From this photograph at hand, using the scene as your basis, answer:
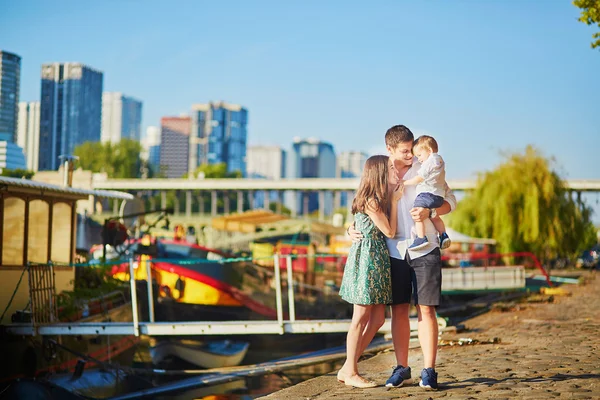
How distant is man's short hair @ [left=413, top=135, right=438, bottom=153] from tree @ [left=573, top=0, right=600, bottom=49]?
6.26 meters

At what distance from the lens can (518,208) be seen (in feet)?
121

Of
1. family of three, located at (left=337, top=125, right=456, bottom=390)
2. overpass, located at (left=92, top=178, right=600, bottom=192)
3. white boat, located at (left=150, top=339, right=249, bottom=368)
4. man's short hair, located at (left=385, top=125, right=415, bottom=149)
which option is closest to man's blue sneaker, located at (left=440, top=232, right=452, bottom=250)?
family of three, located at (left=337, top=125, right=456, bottom=390)

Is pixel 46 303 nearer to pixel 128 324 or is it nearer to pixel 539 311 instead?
pixel 128 324

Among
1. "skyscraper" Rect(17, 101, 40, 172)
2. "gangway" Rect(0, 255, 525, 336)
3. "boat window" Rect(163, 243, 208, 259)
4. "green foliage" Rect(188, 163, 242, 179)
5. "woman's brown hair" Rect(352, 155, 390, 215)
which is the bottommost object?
"gangway" Rect(0, 255, 525, 336)

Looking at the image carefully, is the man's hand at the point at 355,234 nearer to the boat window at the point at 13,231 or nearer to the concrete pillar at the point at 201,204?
the boat window at the point at 13,231

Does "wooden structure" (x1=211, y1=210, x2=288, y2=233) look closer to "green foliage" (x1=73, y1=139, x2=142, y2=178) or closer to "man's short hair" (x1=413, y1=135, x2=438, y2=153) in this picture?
"man's short hair" (x1=413, y1=135, x2=438, y2=153)

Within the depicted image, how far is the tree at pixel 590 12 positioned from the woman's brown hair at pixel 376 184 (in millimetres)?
6404

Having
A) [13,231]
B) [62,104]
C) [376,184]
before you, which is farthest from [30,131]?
[376,184]

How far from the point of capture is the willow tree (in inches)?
1431

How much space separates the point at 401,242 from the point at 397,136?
0.73 metres

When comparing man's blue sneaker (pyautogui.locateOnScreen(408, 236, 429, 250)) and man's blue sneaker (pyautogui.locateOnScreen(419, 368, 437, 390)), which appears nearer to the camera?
man's blue sneaker (pyautogui.locateOnScreen(408, 236, 429, 250))

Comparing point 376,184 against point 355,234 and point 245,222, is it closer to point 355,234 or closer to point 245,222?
point 355,234

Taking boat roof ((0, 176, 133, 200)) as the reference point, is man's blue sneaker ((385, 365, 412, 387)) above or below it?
below

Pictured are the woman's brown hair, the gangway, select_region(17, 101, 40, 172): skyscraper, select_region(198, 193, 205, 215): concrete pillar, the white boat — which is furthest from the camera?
select_region(198, 193, 205, 215): concrete pillar
